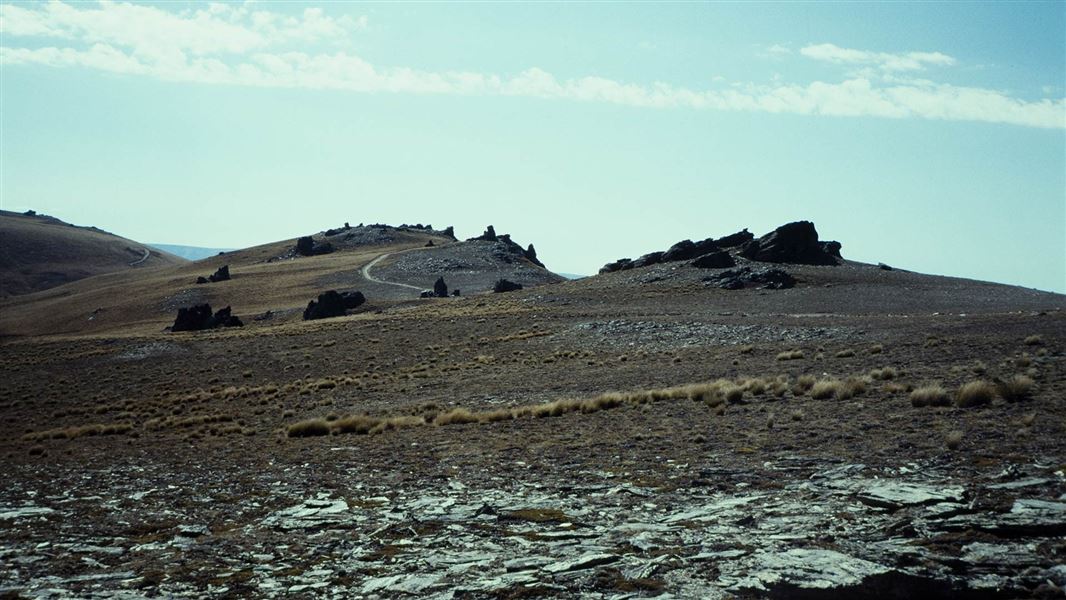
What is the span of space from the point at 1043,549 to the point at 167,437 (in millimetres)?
24824

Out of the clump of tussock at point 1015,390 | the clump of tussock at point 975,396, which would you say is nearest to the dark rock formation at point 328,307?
the clump of tussock at point 975,396

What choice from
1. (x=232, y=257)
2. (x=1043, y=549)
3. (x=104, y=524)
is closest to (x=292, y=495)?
(x=104, y=524)

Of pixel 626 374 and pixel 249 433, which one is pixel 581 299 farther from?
pixel 249 433

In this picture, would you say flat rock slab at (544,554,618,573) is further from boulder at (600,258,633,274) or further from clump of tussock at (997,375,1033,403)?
boulder at (600,258,633,274)

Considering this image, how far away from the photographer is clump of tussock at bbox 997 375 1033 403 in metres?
16.7

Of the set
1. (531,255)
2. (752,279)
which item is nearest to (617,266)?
(752,279)

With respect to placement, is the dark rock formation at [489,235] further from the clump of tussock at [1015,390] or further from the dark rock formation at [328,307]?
the clump of tussock at [1015,390]

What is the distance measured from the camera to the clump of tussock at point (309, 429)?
77.1 feet

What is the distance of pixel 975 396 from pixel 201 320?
70501mm

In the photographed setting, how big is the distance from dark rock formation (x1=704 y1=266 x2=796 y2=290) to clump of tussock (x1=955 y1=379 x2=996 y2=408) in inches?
1917

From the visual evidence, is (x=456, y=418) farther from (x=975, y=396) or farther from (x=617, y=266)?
(x=617, y=266)

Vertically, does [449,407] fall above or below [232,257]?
below

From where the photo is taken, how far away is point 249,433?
2514 cm

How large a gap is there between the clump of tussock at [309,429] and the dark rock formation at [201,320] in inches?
2106
